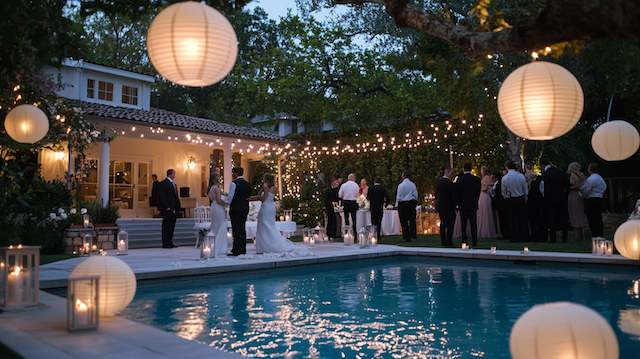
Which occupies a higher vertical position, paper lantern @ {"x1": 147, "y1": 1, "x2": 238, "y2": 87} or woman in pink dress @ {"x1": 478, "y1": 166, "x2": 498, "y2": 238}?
paper lantern @ {"x1": 147, "y1": 1, "x2": 238, "y2": 87}

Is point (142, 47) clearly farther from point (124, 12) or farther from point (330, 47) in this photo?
point (124, 12)

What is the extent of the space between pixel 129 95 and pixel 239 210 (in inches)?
436

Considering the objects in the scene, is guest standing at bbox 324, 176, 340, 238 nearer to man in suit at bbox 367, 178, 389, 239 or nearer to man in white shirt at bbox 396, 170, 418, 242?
man in suit at bbox 367, 178, 389, 239

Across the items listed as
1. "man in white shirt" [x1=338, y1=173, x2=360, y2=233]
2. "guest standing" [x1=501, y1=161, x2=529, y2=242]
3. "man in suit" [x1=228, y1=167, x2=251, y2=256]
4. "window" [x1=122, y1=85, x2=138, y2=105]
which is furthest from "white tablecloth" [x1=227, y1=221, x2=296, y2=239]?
"window" [x1=122, y1=85, x2=138, y2=105]

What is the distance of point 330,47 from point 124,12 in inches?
629

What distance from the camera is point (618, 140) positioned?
7051mm

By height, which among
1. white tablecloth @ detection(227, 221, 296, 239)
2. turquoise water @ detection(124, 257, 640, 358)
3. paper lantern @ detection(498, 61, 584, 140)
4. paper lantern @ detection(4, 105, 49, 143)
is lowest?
turquoise water @ detection(124, 257, 640, 358)

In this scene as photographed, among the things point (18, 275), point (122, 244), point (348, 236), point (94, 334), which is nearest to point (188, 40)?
point (94, 334)

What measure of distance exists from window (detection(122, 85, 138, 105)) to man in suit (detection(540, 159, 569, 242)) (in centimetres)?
1413

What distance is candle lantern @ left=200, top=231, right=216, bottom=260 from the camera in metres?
10.1

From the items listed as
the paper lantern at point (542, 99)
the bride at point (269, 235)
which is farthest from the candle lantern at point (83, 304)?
the bride at point (269, 235)

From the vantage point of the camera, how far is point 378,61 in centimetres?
2112

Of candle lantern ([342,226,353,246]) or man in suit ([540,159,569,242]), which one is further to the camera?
candle lantern ([342,226,353,246])

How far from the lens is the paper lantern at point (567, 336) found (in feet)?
8.65
